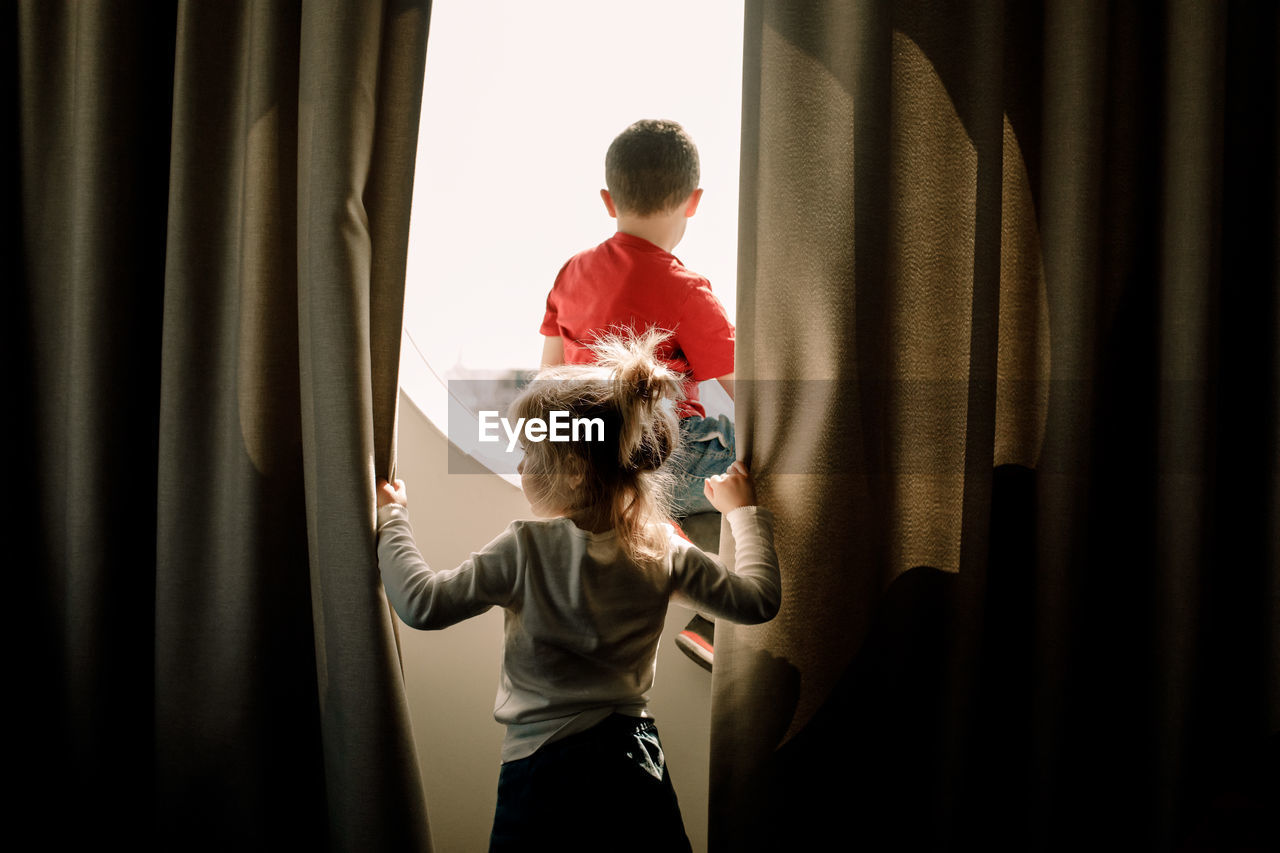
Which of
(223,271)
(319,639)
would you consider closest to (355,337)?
(223,271)

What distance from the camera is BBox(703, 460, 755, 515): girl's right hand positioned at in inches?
42.3

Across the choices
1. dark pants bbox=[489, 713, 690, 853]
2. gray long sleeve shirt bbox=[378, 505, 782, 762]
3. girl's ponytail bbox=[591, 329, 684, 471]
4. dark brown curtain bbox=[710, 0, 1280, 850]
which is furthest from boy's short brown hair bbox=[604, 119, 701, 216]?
dark pants bbox=[489, 713, 690, 853]

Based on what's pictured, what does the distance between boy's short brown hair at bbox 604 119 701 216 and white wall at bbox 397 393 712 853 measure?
1.80 ft

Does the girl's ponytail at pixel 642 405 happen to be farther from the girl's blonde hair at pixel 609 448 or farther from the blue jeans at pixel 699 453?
the blue jeans at pixel 699 453

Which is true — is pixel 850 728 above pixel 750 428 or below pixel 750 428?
below

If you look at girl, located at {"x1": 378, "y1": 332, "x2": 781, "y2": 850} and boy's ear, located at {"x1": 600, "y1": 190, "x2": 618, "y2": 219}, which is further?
boy's ear, located at {"x1": 600, "y1": 190, "x2": 618, "y2": 219}

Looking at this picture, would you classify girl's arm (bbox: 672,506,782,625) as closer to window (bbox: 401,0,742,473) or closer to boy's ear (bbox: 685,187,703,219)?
boy's ear (bbox: 685,187,703,219)

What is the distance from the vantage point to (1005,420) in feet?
3.69

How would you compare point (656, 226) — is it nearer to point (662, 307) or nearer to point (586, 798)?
point (662, 307)

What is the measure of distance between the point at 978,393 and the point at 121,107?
1273 millimetres

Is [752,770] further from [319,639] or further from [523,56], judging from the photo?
[523,56]

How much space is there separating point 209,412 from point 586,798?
2.49 ft

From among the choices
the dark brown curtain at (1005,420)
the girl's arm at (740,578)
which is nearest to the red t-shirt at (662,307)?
the dark brown curtain at (1005,420)

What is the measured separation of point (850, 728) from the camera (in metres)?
1.12
